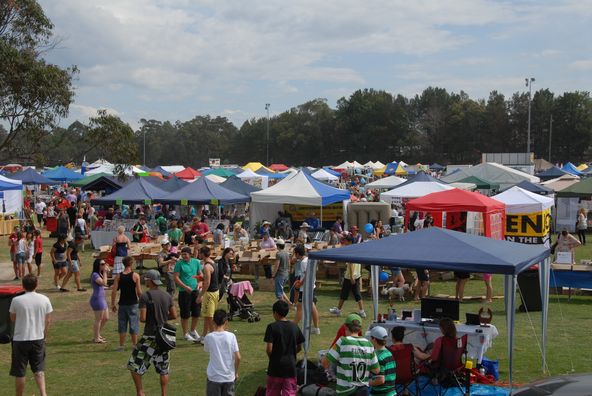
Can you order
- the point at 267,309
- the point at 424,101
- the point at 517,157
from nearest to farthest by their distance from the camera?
the point at 267,309, the point at 517,157, the point at 424,101

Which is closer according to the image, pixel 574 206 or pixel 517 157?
pixel 574 206

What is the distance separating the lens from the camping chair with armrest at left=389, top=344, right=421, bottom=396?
8094 millimetres

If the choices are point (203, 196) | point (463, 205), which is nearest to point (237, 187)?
point (203, 196)

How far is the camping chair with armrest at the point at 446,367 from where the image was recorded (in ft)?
26.6

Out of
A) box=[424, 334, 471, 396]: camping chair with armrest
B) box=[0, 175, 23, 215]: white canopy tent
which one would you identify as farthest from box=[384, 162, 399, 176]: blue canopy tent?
box=[424, 334, 471, 396]: camping chair with armrest

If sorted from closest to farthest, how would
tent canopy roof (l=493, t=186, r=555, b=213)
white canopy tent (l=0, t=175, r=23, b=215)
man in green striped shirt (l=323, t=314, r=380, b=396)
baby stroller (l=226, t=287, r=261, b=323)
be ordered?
man in green striped shirt (l=323, t=314, r=380, b=396) < baby stroller (l=226, t=287, r=261, b=323) < tent canopy roof (l=493, t=186, r=555, b=213) < white canopy tent (l=0, t=175, r=23, b=215)

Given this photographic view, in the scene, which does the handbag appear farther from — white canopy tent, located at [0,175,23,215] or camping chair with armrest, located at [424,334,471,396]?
white canopy tent, located at [0,175,23,215]

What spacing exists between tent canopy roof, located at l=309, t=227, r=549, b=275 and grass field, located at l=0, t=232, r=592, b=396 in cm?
180

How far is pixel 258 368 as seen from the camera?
9812 millimetres

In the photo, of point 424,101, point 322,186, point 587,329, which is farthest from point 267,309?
point 424,101

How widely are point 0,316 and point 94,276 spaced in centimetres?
156

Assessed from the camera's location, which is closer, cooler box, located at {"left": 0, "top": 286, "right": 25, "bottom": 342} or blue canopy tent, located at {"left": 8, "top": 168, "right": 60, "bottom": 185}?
cooler box, located at {"left": 0, "top": 286, "right": 25, "bottom": 342}

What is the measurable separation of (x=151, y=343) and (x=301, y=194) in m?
15.8

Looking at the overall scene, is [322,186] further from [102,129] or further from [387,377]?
[387,377]
